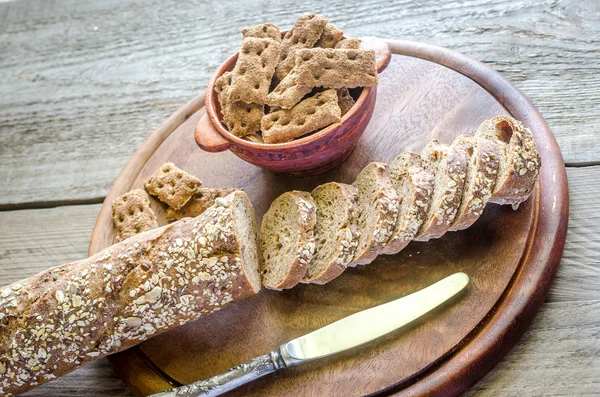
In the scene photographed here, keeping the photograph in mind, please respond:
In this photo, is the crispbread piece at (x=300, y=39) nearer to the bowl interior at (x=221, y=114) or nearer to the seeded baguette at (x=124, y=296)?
the bowl interior at (x=221, y=114)

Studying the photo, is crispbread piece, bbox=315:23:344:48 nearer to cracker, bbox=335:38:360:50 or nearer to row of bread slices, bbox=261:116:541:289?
cracker, bbox=335:38:360:50

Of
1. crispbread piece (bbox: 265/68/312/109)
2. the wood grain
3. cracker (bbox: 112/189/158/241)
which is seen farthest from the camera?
cracker (bbox: 112/189/158/241)

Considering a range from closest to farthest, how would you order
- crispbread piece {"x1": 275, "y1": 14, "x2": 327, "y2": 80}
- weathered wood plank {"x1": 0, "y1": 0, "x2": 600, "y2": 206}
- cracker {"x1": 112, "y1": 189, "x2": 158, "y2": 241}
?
crispbread piece {"x1": 275, "y1": 14, "x2": 327, "y2": 80}, cracker {"x1": 112, "y1": 189, "x2": 158, "y2": 241}, weathered wood plank {"x1": 0, "y1": 0, "x2": 600, "y2": 206}

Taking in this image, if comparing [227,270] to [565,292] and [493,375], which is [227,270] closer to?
[493,375]

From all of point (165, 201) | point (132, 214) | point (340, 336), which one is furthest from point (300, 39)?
point (340, 336)

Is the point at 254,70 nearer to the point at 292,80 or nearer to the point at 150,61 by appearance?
the point at 292,80

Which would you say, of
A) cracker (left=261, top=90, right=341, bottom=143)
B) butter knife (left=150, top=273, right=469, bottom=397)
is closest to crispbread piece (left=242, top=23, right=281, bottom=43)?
cracker (left=261, top=90, right=341, bottom=143)

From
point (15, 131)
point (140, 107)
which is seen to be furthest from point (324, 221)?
point (15, 131)

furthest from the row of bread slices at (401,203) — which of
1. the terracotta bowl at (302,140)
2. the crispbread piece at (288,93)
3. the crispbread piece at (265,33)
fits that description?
the crispbread piece at (265,33)
